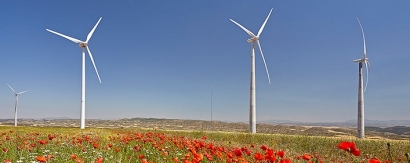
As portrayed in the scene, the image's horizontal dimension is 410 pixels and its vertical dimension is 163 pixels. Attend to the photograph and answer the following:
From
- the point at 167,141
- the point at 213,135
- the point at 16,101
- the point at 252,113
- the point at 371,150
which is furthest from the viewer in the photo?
the point at 16,101

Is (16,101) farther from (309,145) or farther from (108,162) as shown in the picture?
(108,162)

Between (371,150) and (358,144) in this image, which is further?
(358,144)

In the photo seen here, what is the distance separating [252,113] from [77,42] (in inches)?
810

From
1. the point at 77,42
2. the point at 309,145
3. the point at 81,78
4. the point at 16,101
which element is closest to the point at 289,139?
the point at 309,145

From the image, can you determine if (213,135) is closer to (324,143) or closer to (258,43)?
(324,143)

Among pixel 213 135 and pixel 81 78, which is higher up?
pixel 81 78

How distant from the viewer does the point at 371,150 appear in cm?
1571

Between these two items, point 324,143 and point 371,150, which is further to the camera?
point 324,143

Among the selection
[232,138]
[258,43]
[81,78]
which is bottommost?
[232,138]

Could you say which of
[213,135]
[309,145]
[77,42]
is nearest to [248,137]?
[213,135]

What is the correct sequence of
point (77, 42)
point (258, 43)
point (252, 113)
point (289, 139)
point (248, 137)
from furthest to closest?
point (77, 42) < point (258, 43) < point (252, 113) < point (248, 137) < point (289, 139)

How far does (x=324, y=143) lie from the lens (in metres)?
17.2

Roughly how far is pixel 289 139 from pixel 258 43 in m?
A: 14.3

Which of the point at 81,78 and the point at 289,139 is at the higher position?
the point at 81,78
